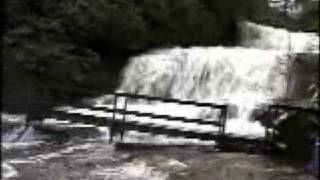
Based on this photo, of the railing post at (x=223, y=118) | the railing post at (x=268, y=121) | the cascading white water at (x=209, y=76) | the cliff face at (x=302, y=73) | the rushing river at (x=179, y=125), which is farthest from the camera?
the cascading white water at (x=209, y=76)

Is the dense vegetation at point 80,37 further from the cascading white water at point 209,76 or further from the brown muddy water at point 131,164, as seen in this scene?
the brown muddy water at point 131,164

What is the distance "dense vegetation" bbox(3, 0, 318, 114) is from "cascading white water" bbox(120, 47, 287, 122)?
44.8 inches

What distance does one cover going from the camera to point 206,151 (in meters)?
13.0

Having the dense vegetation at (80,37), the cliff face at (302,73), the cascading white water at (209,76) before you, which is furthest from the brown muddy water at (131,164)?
the cascading white water at (209,76)

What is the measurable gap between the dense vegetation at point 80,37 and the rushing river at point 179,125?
854 mm

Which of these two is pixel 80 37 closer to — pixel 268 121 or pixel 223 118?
pixel 223 118

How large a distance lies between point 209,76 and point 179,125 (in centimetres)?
394

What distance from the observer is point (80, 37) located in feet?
72.3

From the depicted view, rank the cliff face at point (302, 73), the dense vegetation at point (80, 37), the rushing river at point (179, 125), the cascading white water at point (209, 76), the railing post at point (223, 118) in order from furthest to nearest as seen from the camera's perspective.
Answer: the dense vegetation at point (80, 37)
the cascading white water at point (209, 76)
the cliff face at point (302, 73)
the railing post at point (223, 118)
the rushing river at point (179, 125)

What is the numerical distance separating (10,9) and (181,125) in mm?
7396

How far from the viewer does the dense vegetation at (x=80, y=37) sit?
20.6 meters

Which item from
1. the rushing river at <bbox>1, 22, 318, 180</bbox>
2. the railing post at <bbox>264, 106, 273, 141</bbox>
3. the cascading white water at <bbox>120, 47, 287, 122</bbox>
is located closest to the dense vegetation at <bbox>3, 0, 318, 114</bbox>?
the rushing river at <bbox>1, 22, 318, 180</bbox>

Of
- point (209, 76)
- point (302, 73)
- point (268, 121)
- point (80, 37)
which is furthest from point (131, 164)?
point (80, 37)

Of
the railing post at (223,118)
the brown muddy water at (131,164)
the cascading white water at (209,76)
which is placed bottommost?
the brown muddy water at (131,164)
